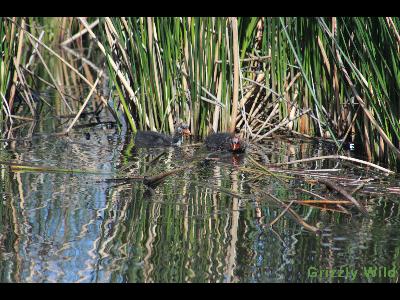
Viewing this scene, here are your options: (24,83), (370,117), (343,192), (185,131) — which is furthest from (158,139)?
(343,192)

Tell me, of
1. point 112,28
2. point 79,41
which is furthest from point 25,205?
point 79,41

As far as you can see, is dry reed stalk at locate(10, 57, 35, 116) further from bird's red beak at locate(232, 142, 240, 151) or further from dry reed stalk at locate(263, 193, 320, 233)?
dry reed stalk at locate(263, 193, 320, 233)

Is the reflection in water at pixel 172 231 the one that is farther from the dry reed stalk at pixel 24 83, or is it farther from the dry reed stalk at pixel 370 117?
the dry reed stalk at pixel 24 83

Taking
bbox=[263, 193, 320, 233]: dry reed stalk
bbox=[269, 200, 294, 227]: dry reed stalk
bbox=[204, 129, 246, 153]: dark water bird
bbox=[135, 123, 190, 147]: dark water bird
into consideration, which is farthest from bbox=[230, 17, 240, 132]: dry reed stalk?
bbox=[269, 200, 294, 227]: dry reed stalk

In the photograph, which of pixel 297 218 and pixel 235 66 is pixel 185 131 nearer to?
pixel 235 66

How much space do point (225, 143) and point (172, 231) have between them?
2.23 meters

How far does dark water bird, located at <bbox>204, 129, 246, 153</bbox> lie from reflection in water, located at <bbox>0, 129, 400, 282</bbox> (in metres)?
0.30

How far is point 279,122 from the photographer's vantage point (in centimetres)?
781

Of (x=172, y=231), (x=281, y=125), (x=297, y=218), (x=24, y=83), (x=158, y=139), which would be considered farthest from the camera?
(x=24, y=83)

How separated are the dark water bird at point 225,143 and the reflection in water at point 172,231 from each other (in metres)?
0.30

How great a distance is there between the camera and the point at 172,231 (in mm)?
4918

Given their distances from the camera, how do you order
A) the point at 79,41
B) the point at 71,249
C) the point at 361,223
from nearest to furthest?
the point at 71,249 < the point at 361,223 < the point at 79,41
